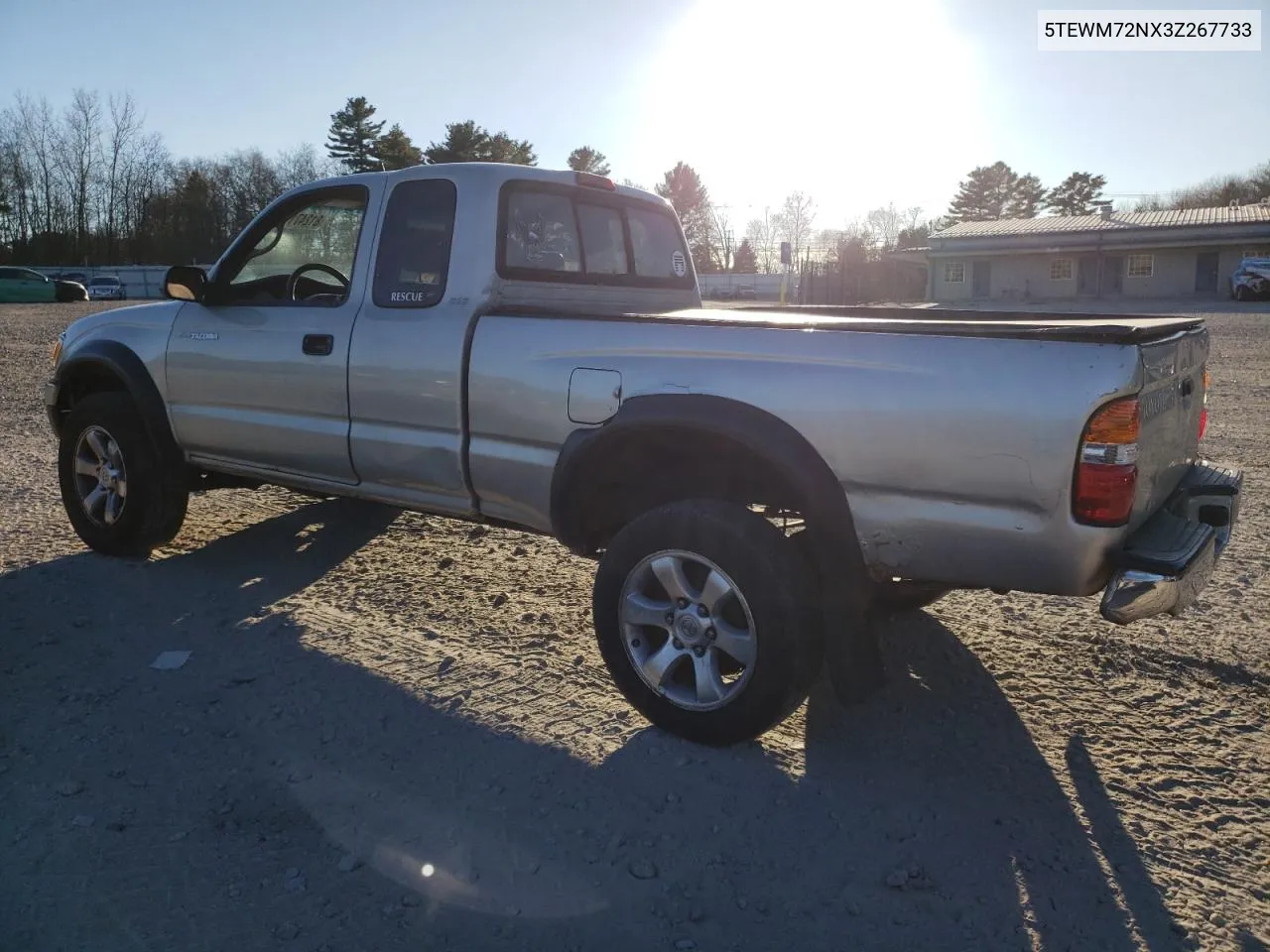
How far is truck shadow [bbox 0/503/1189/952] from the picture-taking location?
2.50m

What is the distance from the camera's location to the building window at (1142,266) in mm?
42438

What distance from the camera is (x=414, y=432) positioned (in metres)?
4.14

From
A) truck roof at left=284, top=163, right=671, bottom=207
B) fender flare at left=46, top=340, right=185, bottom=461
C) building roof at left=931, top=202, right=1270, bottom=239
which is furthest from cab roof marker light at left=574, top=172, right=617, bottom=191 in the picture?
building roof at left=931, top=202, right=1270, bottom=239

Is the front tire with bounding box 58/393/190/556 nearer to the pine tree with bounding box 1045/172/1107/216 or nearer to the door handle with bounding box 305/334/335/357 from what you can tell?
the door handle with bounding box 305/334/335/357

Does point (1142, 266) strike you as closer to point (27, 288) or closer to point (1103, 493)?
point (1103, 493)

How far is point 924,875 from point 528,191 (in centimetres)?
321

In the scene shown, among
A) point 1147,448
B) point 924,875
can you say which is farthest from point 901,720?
A: point 1147,448

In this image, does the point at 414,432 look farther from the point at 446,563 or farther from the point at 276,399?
the point at 446,563

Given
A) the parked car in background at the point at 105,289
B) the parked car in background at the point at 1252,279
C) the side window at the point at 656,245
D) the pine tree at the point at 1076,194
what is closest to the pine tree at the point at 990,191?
the pine tree at the point at 1076,194

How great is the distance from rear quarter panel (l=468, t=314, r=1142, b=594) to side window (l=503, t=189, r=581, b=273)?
0.98m

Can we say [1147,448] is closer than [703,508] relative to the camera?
Yes

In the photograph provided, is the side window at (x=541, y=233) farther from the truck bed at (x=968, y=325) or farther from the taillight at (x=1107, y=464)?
the taillight at (x=1107, y=464)

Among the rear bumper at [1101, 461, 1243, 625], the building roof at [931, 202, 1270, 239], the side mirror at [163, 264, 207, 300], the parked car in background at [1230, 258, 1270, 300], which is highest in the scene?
the building roof at [931, 202, 1270, 239]

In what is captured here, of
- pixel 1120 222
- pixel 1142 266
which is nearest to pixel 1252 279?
pixel 1142 266
